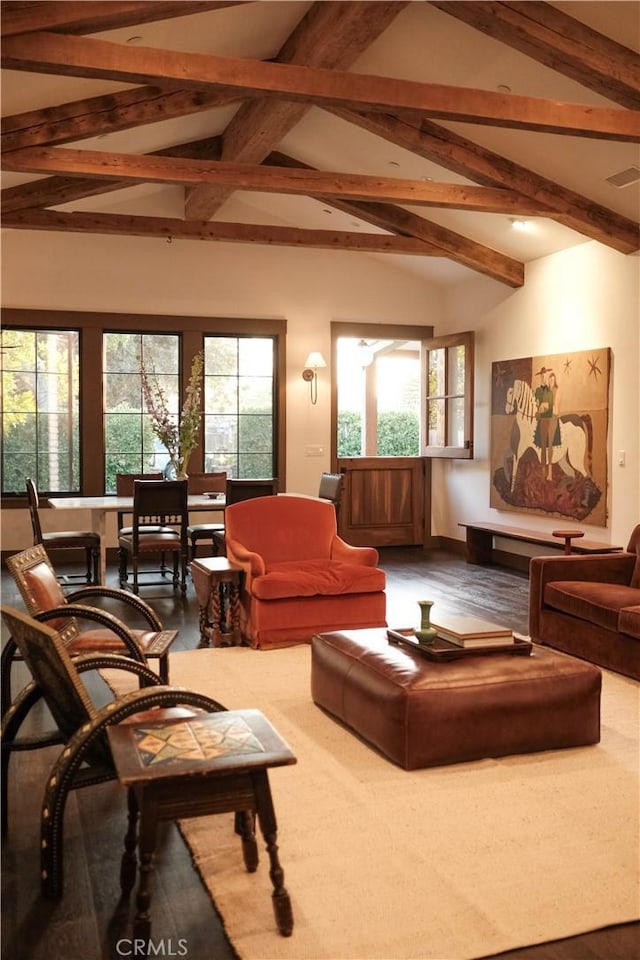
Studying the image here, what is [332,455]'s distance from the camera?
32.0 ft

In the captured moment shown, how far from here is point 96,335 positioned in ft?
29.2

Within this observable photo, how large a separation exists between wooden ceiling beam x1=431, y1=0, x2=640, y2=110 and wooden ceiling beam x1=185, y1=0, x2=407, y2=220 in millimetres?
434

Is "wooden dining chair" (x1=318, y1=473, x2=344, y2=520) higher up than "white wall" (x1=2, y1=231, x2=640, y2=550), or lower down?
lower down

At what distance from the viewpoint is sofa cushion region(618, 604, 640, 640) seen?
4.57 metres

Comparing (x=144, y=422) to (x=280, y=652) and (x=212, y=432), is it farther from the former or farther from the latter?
(x=280, y=652)

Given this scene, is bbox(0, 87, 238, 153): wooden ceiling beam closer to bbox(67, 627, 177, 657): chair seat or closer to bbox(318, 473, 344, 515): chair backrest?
bbox(318, 473, 344, 515): chair backrest

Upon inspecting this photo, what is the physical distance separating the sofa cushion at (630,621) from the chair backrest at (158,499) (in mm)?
3409

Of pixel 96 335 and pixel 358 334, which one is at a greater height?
pixel 358 334

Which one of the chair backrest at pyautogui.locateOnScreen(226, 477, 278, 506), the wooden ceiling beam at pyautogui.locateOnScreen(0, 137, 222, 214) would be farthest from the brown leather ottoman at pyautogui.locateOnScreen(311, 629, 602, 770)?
the wooden ceiling beam at pyautogui.locateOnScreen(0, 137, 222, 214)

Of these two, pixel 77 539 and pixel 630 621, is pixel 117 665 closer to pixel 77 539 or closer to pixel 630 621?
pixel 630 621

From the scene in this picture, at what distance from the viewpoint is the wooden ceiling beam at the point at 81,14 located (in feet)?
12.9

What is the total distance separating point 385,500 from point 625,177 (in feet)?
15.2

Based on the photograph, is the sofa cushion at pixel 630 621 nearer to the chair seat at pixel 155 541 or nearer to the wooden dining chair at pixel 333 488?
the wooden dining chair at pixel 333 488

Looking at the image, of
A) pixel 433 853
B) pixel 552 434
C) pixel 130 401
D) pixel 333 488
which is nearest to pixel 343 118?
pixel 333 488
